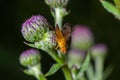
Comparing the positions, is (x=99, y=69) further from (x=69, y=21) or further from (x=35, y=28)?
(x=69, y=21)

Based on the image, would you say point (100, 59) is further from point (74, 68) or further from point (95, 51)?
point (74, 68)

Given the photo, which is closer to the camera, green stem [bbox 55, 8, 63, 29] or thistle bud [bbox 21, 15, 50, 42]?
thistle bud [bbox 21, 15, 50, 42]

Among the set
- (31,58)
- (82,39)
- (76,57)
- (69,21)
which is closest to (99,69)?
(76,57)

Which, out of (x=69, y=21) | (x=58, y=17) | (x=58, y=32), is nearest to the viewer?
(x=58, y=32)

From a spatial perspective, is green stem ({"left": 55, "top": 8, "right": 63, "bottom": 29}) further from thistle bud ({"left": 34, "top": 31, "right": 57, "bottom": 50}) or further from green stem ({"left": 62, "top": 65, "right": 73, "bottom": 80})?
green stem ({"left": 62, "top": 65, "right": 73, "bottom": 80})

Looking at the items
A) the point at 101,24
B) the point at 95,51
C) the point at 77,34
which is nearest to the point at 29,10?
the point at 101,24

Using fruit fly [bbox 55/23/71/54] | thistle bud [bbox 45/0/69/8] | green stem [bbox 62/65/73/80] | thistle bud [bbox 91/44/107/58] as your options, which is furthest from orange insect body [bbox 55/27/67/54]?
thistle bud [bbox 91/44/107/58]

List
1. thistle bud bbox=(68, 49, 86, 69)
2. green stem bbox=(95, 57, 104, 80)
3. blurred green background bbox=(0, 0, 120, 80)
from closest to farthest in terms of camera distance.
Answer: green stem bbox=(95, 57, 104, 80)
thistle bud bbox=(68, 49, 86, 69)
blurred green background bbox=(0, 0, 120, 80)
